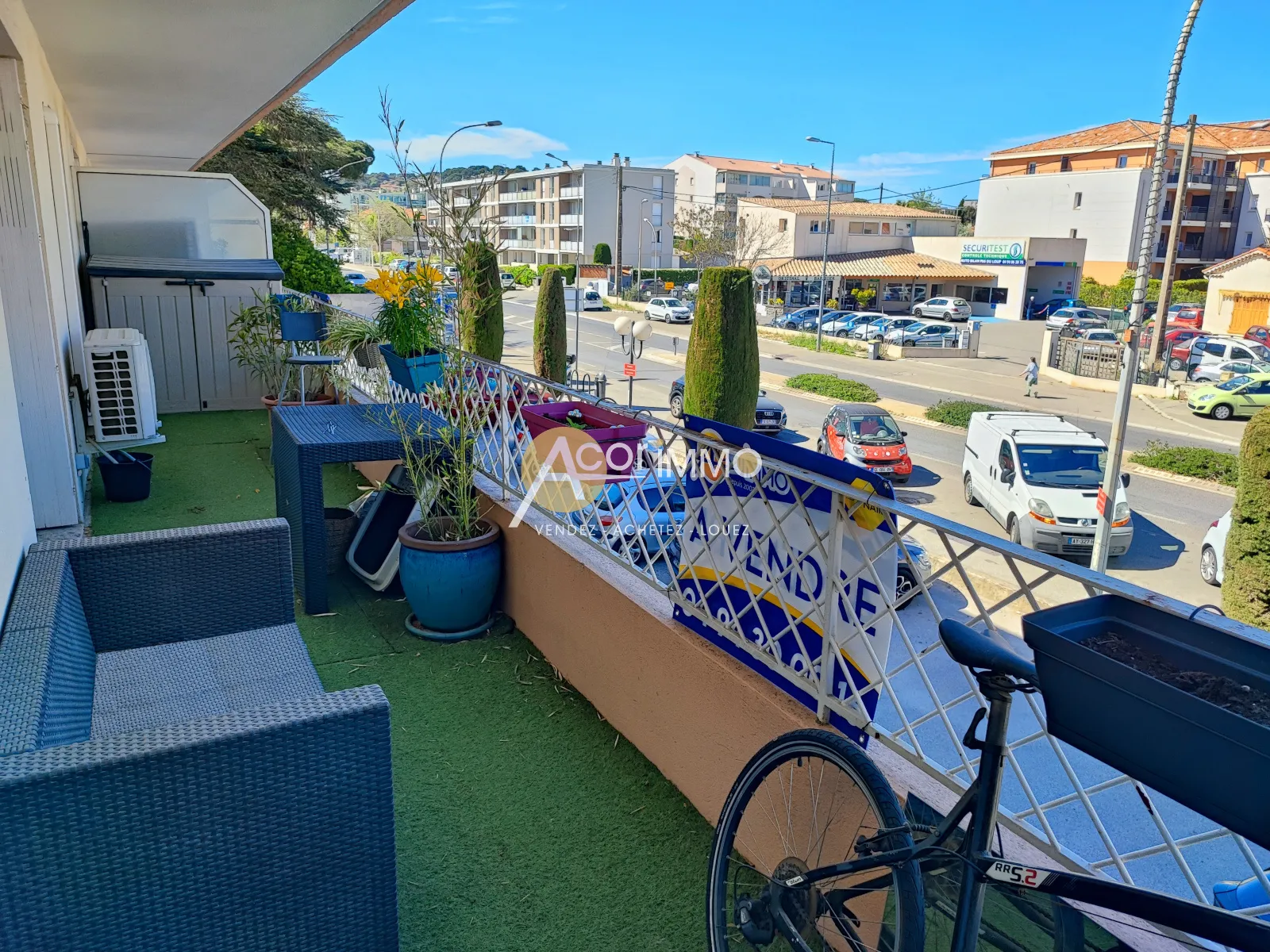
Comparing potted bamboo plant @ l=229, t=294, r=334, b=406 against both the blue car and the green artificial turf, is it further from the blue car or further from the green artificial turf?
the blue car

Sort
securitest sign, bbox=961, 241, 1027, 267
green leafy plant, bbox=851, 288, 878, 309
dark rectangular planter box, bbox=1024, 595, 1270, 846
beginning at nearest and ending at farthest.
Answer: dark rectangular planter box, bbox=1024, 595, 1270, 846
securitest sign, bbox=961, 241, 1027, 267
green leafy plant, bbox=851, 288, 878, 309

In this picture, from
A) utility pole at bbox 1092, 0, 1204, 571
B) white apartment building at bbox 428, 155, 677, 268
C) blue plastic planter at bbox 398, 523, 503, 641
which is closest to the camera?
blue plastic planter at bbox 398, 523, 503, 641

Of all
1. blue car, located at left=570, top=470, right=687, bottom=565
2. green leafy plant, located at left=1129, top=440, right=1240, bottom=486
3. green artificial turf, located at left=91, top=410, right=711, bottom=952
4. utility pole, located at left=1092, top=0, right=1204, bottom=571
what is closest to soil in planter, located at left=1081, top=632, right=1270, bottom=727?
green artificial turf, located at left=91, top=410, right=711, bottom=952

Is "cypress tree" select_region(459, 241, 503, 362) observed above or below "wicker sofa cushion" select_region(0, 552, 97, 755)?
above

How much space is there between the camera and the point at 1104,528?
11.2 metres

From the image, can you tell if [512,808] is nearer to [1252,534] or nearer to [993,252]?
[1252,534]

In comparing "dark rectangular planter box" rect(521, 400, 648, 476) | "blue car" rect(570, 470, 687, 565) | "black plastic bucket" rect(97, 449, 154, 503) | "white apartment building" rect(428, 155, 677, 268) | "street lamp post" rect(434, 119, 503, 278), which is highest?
"white apartment building" rect(428, 155, 677, 268)

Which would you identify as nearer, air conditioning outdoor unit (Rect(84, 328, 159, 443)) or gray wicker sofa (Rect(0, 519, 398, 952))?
gray wicker sofa (Rect(0, 519, 398, 952))

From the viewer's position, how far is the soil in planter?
3.17ft

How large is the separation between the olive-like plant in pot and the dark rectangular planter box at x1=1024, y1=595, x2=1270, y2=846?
9.20 feet

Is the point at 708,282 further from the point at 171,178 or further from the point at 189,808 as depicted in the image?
the point at 189,808

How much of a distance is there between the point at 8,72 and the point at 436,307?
2.01 meters

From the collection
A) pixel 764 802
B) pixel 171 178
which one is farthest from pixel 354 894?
pixel 171 178

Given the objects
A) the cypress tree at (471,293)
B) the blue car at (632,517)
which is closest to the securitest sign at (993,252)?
the cypress tree at (471,293)
